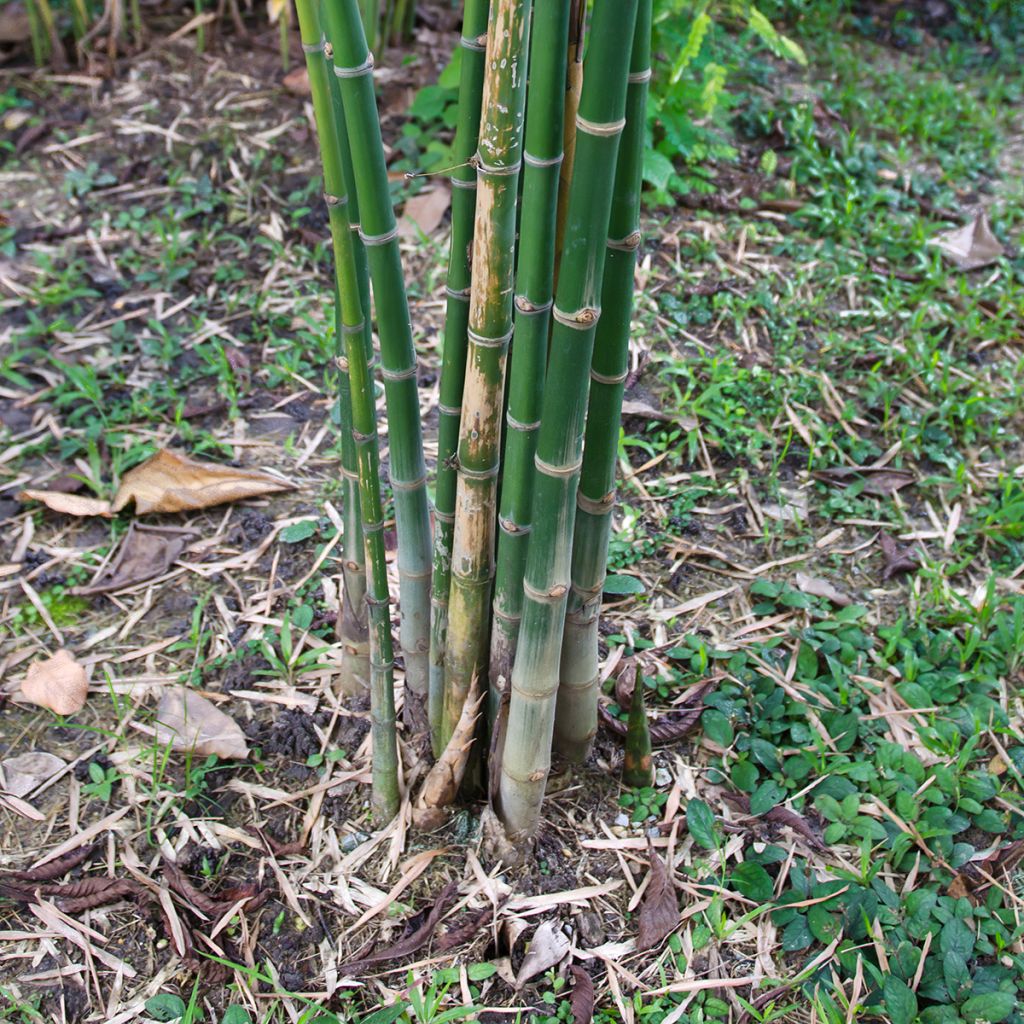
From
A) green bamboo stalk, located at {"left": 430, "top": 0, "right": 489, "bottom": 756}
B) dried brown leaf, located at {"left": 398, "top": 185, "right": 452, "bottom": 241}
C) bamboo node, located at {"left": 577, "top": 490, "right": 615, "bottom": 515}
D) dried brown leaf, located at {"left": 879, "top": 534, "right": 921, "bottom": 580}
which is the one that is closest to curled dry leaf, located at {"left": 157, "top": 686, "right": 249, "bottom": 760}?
green bamboo stalk, located at {"left": 430, "top": 0, "right": 489, "bottom": 756}

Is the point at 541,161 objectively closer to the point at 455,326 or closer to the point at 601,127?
the point at 601,127

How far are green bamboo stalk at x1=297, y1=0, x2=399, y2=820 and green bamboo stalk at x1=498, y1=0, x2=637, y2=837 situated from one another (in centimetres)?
20

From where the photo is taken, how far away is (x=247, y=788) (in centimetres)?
178

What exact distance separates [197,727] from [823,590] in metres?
1.27

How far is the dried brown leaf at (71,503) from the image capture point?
232 cm

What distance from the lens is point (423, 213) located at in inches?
124

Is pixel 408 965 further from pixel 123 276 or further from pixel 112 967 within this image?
pixel 123 276

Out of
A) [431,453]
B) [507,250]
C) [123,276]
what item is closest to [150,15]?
[123,276]

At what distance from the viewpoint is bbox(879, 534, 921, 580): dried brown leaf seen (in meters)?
2.22

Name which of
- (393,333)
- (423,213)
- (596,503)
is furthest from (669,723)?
(423,213)

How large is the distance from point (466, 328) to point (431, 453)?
1.12 m

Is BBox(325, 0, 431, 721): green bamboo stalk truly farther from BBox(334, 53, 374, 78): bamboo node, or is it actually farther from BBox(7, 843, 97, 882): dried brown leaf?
BBox(7, 843, 97, 882): dried brown leaf

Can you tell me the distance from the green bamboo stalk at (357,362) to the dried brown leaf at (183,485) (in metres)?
0.86

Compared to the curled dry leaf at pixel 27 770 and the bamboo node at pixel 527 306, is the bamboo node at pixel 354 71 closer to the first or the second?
the bamboo node at pixel 527 306
